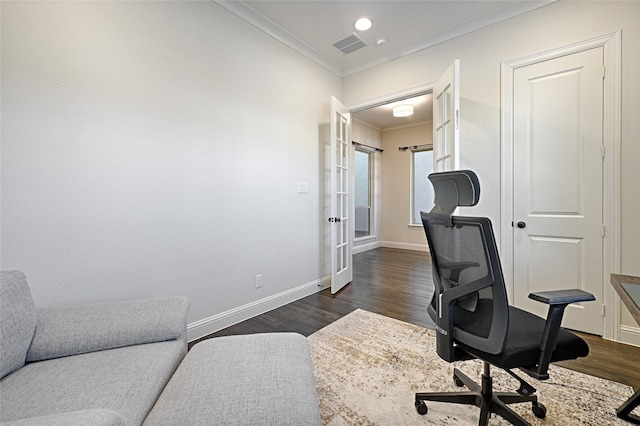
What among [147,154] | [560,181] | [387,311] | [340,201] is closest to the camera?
[147,154]

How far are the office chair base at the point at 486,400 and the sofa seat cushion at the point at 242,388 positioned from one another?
74 centimetres

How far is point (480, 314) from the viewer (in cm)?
118

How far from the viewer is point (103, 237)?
177cm

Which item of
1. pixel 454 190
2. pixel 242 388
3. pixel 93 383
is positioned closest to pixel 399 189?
pixel 454 190

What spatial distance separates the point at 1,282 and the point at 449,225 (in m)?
1.95

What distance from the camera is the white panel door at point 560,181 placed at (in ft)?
7.20

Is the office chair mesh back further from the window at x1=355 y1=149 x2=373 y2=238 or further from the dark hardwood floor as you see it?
the window at x1=355 y1=149 x2=373 y2=238

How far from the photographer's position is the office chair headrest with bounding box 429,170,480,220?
3.88 feet

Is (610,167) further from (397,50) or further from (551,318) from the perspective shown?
(397,50)

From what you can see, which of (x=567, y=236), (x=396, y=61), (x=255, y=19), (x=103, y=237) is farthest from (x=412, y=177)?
(x=103, y=237)

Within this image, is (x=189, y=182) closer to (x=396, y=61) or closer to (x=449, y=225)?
(x=449, y=225)

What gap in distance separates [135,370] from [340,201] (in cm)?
282

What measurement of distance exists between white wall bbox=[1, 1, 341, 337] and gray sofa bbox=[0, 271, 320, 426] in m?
0.54

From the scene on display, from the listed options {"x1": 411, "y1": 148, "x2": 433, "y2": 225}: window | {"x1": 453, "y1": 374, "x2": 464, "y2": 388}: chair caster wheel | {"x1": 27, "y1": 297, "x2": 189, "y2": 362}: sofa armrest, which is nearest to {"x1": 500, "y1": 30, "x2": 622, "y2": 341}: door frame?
{"x1": 453, "y1": 374, "x2": 464, "y2": 388}: chair caster wheel
